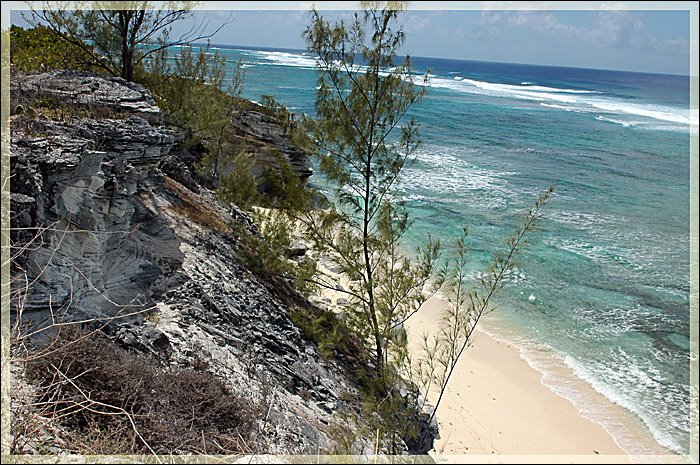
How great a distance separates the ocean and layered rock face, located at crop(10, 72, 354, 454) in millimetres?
4132

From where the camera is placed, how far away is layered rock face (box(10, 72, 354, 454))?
584cm

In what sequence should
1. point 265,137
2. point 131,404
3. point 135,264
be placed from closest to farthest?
point 131,404, point 135,264, point 265,137

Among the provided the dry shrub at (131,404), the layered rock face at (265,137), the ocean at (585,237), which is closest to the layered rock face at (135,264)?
the dry shrub at (131,404)

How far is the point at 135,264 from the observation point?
7.40 metres

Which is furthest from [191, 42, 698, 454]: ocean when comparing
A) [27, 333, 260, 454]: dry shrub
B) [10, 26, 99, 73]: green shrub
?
[10, 26, 99, 73]: green shrub

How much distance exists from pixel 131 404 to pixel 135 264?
9.46ft

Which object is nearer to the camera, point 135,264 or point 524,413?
point 135,264

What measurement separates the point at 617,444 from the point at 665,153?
1267 inches

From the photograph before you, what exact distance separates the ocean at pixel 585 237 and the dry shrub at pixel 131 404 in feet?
14.6

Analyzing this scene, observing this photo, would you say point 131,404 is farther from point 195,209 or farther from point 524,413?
point 524,413

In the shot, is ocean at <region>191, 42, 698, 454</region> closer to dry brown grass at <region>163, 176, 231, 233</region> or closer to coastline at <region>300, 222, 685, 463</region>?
coastline at <region>300, 222, 685, 463</region>

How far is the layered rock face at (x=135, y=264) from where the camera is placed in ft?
19.1

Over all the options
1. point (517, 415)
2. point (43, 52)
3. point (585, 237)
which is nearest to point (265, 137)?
point (43, 52)

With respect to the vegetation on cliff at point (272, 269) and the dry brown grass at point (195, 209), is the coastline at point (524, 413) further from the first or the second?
the dry brown grass at point (195, 209)
